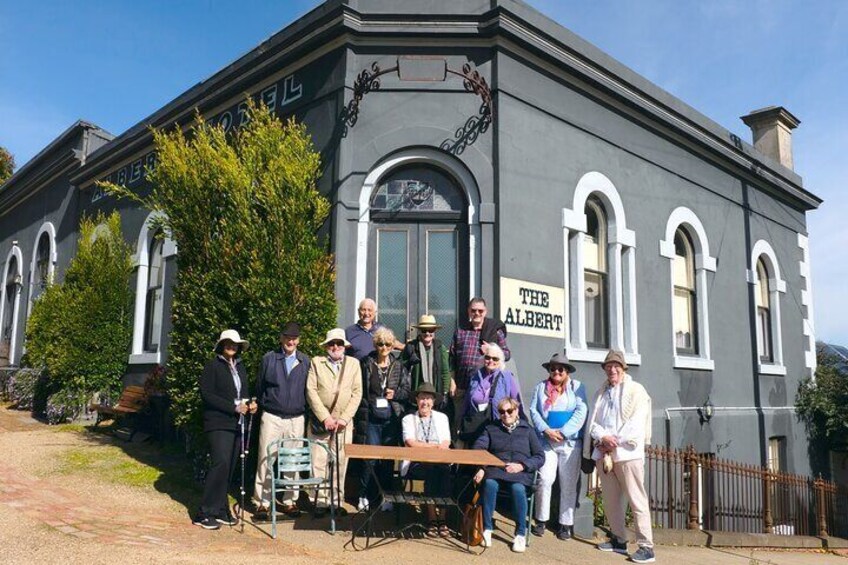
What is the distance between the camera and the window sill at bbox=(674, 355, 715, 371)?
37.5ft

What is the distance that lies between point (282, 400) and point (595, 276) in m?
5.59

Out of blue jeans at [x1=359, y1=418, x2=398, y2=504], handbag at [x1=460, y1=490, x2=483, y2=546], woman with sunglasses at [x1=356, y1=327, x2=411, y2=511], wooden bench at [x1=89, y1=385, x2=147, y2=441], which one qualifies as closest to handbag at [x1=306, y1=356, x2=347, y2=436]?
woman with sunglasses at [x1=356, y1=327, x2=411, y2=511]

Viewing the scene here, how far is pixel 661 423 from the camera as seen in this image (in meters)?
11.0

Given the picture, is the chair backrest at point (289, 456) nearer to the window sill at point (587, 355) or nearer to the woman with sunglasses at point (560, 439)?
the woman with sunglasses at point (560, 439)

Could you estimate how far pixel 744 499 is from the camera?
11.3m

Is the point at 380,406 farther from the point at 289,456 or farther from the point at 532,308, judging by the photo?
the point at 532,308

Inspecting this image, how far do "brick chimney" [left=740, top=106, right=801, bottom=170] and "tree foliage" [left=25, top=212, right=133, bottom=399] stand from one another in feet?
45.0

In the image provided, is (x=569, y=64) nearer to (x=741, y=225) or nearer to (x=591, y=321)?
(x=591, y=321)

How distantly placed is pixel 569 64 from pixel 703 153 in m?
4.25

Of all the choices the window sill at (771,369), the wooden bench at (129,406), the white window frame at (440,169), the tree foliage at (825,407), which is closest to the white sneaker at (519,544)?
the white window frame at (440,169)

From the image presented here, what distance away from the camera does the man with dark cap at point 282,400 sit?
Answer: 6934mm

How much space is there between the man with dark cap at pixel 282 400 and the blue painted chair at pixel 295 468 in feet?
0.32

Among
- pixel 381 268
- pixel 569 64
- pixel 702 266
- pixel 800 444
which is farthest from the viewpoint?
pixel 800 444

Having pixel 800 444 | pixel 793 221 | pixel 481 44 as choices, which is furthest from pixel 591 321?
pixel 793 221
